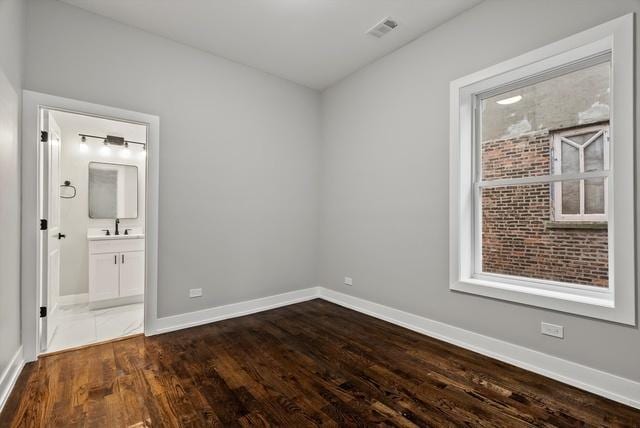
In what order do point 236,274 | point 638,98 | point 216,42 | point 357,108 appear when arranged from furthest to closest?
point 357,108 < point 236,274 < point 216,42 < point 638,98

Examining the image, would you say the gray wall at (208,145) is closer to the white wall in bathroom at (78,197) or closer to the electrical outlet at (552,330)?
the white wall in bathroom at (78,197)

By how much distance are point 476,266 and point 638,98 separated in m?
1.64

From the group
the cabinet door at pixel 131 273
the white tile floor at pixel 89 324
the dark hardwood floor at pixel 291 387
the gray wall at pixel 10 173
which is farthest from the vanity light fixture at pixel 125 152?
the dark hardwood floor at pixel 291 387

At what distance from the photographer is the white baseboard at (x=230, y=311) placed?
3215mm

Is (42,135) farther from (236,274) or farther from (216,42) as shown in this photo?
(236,274)

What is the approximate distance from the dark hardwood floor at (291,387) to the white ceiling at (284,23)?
3.01 metres

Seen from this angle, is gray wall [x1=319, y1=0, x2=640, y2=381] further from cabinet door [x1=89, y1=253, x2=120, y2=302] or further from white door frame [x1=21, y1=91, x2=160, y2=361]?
white door frame [x1=21, y1=91, x2=160, y2=361]

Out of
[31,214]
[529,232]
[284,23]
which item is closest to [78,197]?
[31,214]

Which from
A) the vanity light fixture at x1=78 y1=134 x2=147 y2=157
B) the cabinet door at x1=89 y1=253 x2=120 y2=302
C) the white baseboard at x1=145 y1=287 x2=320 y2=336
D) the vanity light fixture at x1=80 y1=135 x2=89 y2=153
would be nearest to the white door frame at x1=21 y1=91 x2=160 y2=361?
the white baseboard at x1=145 y1=287 x2=320 y2=336

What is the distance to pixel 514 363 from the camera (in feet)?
8.06

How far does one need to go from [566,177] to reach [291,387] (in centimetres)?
252

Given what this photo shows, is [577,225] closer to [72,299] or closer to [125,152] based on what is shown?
[125,152]

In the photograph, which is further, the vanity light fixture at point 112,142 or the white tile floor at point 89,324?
the vanity light fixture at point 112,142

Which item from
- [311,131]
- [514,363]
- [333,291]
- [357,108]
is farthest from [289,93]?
[514,363]
